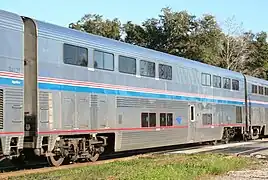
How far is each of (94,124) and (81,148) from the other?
2.91 feet

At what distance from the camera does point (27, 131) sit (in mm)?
13484

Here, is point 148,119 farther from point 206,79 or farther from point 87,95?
point 206,79

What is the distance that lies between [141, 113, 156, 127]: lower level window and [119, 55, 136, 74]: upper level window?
6.05 ft

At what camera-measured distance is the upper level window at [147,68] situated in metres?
18.8

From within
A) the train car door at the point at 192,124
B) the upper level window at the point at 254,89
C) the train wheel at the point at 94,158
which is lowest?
the train wheel at the point at 94,158

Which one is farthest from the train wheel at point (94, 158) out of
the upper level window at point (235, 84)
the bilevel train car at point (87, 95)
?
the upper level window at point (235, 84)

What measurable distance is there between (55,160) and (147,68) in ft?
19.5

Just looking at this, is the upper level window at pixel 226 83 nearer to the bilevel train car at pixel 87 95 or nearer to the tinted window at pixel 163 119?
the bilevel train car at pixel 87 95

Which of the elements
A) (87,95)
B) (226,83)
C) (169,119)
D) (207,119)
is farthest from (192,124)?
(87,95)

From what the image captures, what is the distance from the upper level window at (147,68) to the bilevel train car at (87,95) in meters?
0.04

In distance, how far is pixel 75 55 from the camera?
15.3 metres

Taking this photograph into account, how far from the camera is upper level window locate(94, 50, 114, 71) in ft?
53.3

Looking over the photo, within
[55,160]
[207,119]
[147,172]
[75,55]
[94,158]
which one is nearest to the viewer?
[147,172]

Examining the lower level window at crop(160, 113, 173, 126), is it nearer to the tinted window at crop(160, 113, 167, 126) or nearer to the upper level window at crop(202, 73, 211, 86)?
the tinted window at crop(160, 113, 167, 126)
